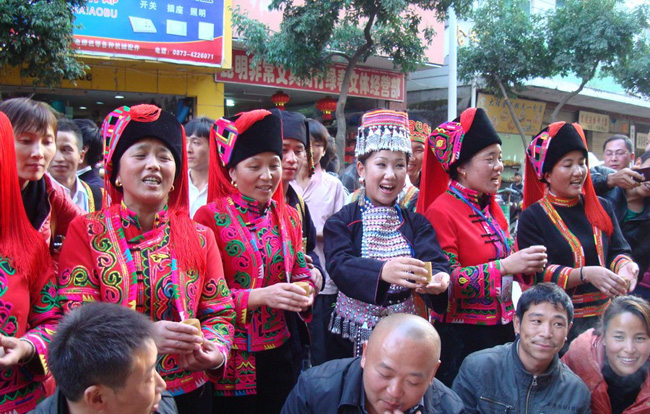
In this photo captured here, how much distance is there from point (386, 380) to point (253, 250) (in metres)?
0.84

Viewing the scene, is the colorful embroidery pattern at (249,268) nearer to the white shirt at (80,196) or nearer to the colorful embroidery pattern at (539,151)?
the white shirt at (80,196)

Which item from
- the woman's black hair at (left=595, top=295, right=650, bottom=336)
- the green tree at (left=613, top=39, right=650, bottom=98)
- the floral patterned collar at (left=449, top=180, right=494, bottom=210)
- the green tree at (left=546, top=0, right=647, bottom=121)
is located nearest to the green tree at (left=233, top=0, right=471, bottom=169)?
the green tree at (left=546, top=0, right=647, bottom=121)

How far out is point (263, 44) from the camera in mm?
9688

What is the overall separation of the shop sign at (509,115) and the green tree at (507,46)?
1.85 meters

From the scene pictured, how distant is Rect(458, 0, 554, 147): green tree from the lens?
41.5ft

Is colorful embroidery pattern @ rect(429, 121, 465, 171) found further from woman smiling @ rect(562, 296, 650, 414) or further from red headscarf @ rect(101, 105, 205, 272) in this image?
red headscarf @ rect(101, 105, 205, 272)

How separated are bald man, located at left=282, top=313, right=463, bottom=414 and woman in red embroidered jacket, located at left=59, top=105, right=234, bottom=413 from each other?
1.17 feet

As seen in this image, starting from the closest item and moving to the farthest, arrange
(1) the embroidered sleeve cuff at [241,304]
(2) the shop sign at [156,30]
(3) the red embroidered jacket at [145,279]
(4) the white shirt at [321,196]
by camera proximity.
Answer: (3) the red embroidered jacket at [145,279], (1) the embroidered sleeve cuff at [241,304], (4) the white shirt at [321,196], (2) the shop sign at [156,30]

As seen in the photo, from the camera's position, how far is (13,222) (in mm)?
Answer: 1805

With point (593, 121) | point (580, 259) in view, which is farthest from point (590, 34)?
point (580, 259)

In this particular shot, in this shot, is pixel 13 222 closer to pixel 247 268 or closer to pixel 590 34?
pixel 247 268

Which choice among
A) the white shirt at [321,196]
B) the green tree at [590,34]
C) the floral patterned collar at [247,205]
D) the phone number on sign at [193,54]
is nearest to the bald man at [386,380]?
the floral patterned collar at [247,205]

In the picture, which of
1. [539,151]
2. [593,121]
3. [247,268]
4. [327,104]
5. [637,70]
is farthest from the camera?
[593,121]

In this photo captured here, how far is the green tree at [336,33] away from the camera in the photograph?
9.13m
